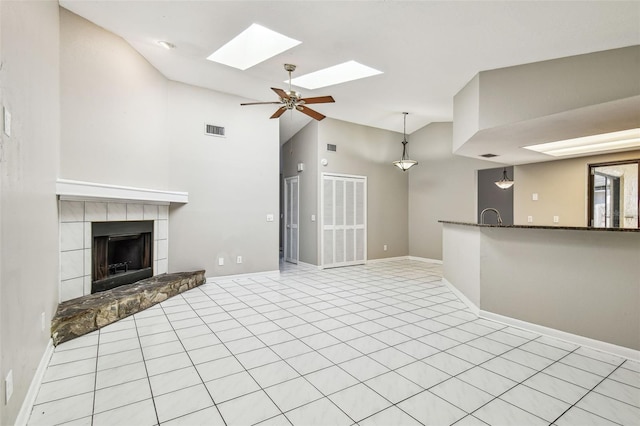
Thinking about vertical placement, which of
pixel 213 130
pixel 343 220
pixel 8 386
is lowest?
pixel 8 386

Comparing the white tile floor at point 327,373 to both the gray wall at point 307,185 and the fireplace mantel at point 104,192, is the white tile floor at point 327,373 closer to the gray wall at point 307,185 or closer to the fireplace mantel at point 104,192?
the fireplace mantel at point 104,192

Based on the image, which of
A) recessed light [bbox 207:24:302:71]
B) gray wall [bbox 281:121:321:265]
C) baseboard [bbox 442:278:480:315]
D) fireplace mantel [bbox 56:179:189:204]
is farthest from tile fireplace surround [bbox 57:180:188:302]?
baseboard [bbox 442:278:480:315]

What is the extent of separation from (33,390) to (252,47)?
396cm

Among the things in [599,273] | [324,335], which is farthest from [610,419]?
[324,335]

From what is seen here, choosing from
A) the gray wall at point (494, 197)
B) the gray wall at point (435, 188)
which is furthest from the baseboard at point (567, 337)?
the gray wall at point (494, 197)

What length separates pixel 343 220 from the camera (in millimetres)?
6996

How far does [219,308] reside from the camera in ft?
12.9

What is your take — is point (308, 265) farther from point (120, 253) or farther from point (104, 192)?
point (104, 192)

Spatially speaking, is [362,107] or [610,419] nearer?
[610,419]

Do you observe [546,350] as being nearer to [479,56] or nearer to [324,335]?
[324,335]

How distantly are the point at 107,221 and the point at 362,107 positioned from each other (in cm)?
470

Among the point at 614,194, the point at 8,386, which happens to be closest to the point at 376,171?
the point at 614,194

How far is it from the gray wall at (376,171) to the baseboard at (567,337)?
4.10 metres

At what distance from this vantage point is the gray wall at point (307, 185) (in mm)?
6719
